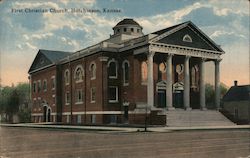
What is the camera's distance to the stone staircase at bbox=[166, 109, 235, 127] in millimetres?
25625

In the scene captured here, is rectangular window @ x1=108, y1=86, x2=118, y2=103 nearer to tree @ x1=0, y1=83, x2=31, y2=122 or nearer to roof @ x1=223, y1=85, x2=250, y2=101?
roof @ x1=223, y1=85, x2=250, y2=101

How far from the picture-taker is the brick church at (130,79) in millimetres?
25109

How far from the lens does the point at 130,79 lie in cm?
2753

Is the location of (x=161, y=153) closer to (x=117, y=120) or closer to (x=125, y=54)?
(x=117, y=120)

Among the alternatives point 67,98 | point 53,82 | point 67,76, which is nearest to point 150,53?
point 67,76

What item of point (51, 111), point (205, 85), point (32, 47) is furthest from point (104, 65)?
point (32, 47)

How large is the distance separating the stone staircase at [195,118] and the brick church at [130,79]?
1.69ft

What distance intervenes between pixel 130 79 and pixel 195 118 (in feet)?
16.4

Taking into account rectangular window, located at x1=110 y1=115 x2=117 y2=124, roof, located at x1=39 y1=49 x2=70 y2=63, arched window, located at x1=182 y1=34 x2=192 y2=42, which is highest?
arched window, located at x1=182 y1=34 x2=192 y2=42

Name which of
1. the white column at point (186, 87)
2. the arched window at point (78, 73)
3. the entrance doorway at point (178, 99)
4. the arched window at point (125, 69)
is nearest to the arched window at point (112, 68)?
the arched window at point (125, 69)

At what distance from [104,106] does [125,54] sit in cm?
438

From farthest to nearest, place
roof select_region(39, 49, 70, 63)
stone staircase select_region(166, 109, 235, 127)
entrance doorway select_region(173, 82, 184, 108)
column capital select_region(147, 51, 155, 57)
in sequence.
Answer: entrance doorway select_region(173, 82, 184, 108)
column capital select_region(147, 51, 155, 57)
stone staircase select_region(166, 109, 235, 127)
roof select_region(39, 49, 70, 63)

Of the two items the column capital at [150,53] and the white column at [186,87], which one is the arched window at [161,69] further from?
the column capital at [150,53]

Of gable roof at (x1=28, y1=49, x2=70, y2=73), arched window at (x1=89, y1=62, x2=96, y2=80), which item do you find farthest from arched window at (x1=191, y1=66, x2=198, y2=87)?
gable roof at (x1=28, y1=49, x2=70, y2=73)
